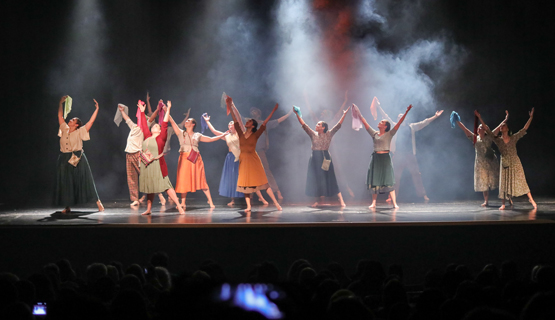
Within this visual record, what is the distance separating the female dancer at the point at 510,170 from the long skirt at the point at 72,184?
586 centimetres

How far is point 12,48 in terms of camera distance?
Answer: 8359 millimetres

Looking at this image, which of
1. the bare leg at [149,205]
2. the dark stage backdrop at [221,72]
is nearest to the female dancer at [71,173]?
the bare leg at [149,205]

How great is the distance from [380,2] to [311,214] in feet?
17.2

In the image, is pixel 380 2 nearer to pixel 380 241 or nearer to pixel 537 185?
pixel 537 185

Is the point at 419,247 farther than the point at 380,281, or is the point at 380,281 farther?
the point at 419,247

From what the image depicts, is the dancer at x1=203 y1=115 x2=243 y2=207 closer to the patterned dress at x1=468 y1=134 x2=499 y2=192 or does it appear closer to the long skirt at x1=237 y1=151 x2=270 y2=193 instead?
the long skirt at x1=237 y1=151 x2=270 y2=193

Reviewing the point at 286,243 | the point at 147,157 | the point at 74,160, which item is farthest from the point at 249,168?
the point at 74,160

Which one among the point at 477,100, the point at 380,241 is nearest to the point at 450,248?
the point at 380,241

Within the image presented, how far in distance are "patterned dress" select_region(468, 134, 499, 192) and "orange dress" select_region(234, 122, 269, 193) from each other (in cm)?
359

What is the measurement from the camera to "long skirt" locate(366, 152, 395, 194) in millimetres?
6629

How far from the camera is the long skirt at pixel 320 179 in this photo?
23.4 ft

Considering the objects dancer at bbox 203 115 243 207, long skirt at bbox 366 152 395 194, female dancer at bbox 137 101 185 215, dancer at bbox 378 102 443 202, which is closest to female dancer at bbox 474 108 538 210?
Answer: long skirt at bbox 366 152 395 194

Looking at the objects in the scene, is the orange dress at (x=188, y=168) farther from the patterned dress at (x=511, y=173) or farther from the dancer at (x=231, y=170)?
the patterned dress at (x=511, y=173)

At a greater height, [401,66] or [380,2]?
[380,2]
